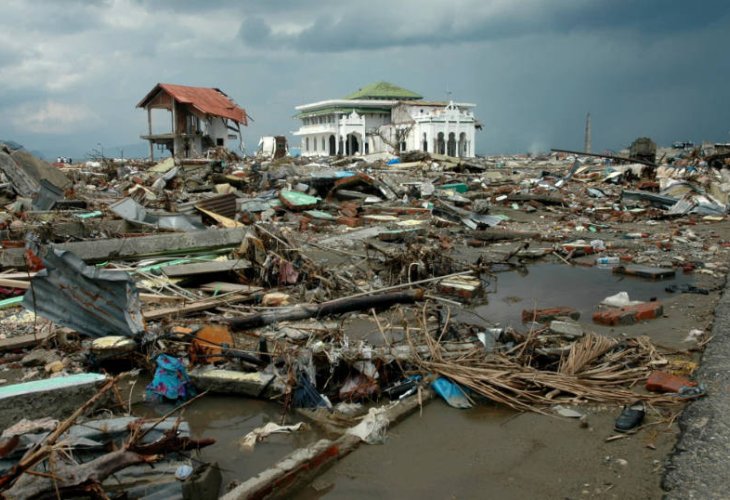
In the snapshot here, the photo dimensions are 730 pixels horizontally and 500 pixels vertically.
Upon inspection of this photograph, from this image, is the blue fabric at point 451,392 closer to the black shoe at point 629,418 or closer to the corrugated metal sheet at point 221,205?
the black shoe at point 629,418

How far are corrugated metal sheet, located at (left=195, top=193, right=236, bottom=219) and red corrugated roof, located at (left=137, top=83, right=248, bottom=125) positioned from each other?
18299 mm

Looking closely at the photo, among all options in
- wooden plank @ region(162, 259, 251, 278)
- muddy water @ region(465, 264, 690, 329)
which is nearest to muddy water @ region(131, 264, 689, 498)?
muddy water @ region(465, 264, 690, 329)

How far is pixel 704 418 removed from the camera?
3.46 m

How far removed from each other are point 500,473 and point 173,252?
5968 mm

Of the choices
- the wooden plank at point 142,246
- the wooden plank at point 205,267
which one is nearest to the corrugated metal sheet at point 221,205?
the wooden plank at point 142,246

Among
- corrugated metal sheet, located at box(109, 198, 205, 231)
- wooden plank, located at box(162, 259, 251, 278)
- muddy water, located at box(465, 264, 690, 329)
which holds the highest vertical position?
corrugated metal sheet, located at box(109, 198, 205, 231)

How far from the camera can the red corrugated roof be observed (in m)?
28.8

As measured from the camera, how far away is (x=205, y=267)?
7.20 m

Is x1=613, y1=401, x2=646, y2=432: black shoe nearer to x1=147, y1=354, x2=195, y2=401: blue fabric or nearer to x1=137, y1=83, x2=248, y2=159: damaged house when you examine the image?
x1=147, y1=354, x2=195, y2=401: blue fabric

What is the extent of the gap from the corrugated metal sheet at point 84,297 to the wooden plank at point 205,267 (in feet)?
6.26

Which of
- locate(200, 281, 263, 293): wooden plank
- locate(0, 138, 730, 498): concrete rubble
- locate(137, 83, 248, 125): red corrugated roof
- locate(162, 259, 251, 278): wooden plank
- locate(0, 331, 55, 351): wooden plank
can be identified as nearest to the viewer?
locate(0, 138, 730, 498): concrete rubble

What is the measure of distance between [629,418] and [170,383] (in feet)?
10.7

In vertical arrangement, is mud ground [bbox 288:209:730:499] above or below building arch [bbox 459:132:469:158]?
below

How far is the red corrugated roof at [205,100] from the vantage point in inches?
1134
